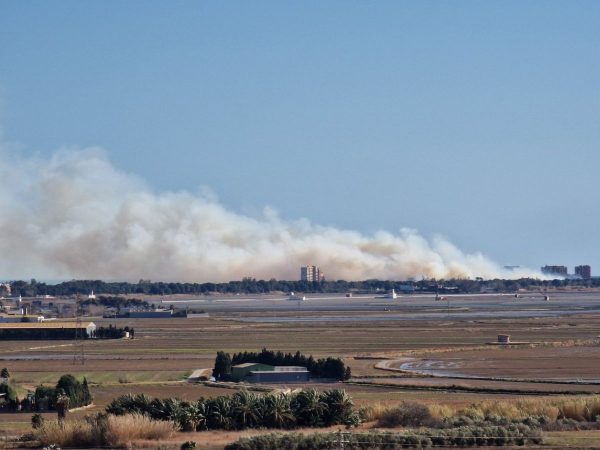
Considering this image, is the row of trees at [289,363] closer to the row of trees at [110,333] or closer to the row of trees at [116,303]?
the row of trees at [110,333]

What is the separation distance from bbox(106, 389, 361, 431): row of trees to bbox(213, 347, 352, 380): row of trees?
70.8 feet

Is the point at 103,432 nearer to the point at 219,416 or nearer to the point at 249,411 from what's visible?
the point at 219,416

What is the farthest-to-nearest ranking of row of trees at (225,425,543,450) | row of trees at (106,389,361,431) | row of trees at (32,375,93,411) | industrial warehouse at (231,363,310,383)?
industrial warehouse at (231,363,310,383) < row of trees at (32,375,93,411) < row of trees at (106,389,361,431) < row of trees at (225,425,543,450)

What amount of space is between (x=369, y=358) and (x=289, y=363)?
26.9 ft

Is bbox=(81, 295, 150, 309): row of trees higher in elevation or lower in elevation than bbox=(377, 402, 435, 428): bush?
higher

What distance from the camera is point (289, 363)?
58.6 m

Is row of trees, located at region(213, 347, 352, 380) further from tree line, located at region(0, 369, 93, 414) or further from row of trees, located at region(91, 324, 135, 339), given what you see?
row of trees, located at region(91, 324, 135, 339)

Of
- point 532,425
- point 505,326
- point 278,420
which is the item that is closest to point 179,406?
point 278,420

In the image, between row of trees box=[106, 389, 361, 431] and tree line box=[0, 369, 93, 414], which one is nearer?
row of trees box=[106, 389, 361, 431]

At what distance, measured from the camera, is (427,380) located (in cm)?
5212

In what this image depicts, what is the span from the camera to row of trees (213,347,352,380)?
54.6 metres

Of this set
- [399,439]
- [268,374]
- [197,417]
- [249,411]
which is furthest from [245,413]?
[268,374]

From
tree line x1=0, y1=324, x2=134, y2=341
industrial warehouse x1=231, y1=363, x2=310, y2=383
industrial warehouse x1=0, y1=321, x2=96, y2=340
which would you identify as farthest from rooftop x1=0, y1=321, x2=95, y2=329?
industrial warehouse x1=231, y1=363, x2=310, y2=383

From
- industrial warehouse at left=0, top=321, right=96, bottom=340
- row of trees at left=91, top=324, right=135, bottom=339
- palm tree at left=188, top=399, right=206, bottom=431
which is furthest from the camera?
industrial warehouse at left=0, top=321, right=96, bottom=340
